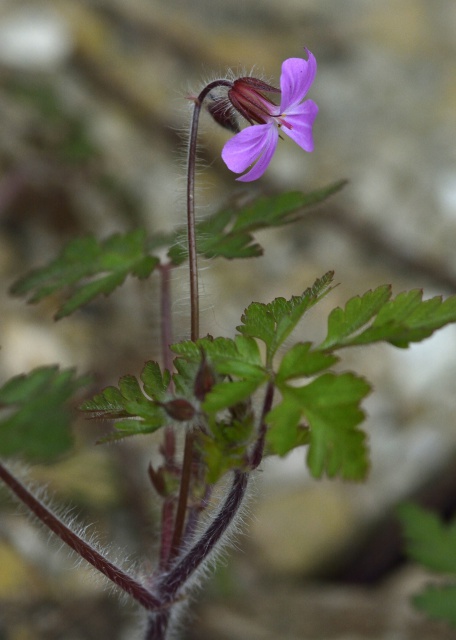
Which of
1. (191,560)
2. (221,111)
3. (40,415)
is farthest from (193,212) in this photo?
(40,415)

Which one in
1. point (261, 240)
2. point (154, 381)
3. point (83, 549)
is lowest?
point (83, 549)

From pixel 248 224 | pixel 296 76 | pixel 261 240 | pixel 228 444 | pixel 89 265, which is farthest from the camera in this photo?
pixel 261 240

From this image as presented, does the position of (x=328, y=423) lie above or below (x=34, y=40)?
below

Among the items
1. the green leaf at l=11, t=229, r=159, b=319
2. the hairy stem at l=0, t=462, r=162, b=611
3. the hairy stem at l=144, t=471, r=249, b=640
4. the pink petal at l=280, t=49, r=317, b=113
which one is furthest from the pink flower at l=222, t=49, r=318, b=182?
the hairy stem at l=0, t=462, r=162, b=611

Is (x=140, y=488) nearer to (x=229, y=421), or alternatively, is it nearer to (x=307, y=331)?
(x=307, y=331)

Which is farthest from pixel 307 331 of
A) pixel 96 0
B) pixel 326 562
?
pixel 96 0

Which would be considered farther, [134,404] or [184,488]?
[184,488]

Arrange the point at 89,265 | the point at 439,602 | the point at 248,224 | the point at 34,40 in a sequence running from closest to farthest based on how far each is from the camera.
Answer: the point at 248,224 → the point at 89,265 → the point at 439,602 → the point at 34,40

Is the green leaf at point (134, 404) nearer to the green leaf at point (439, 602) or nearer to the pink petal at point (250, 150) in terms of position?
the pink petal at point (250, 150)

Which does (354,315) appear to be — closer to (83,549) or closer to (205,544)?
(205,544)

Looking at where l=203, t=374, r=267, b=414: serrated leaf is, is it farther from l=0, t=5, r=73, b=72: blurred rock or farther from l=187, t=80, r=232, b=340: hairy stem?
l=0, t=5, r=73, b=72: blurred rock
